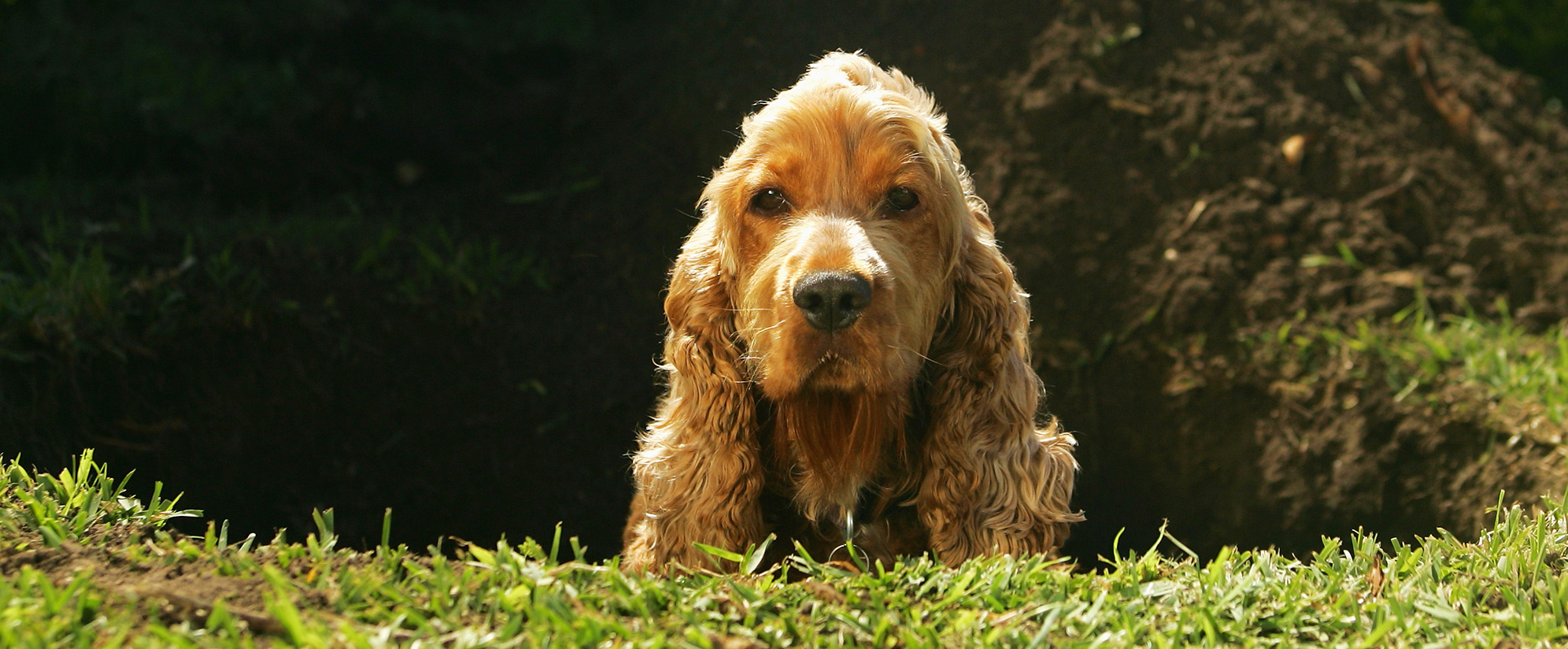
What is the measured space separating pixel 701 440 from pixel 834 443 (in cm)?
42

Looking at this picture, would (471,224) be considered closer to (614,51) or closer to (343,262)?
(343,262)

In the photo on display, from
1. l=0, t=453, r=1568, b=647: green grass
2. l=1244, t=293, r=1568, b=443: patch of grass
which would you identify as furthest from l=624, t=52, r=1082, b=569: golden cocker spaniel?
l=1244, t=293, r=1568, b=443: patch of grass

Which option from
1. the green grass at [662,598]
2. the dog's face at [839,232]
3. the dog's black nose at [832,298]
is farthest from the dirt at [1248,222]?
the dog's black nose at [832,298]

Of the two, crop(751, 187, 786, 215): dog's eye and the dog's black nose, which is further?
crop(751, 187, 786, 215): dog's eye

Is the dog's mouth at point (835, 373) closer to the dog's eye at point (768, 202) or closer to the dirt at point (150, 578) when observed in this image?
the dog's eye at point (768, 202)

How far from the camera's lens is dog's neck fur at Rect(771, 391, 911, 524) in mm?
3027

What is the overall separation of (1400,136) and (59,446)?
21.5 feet

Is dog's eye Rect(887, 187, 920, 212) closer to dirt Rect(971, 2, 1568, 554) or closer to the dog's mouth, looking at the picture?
the dog's mouth

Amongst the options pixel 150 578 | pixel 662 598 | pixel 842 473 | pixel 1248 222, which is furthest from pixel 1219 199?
pixel 150 578

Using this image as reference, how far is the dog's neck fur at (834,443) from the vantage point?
9.93 feet

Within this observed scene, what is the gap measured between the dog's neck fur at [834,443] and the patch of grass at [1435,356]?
2.77 m

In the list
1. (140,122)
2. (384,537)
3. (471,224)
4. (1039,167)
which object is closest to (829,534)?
(384,537)

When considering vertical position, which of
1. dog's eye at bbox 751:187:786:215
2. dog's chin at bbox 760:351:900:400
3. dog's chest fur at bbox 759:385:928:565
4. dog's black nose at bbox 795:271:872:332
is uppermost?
dog's eye at bbox 751:187:786:215

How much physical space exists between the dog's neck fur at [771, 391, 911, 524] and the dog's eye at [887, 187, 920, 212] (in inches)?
21.8
